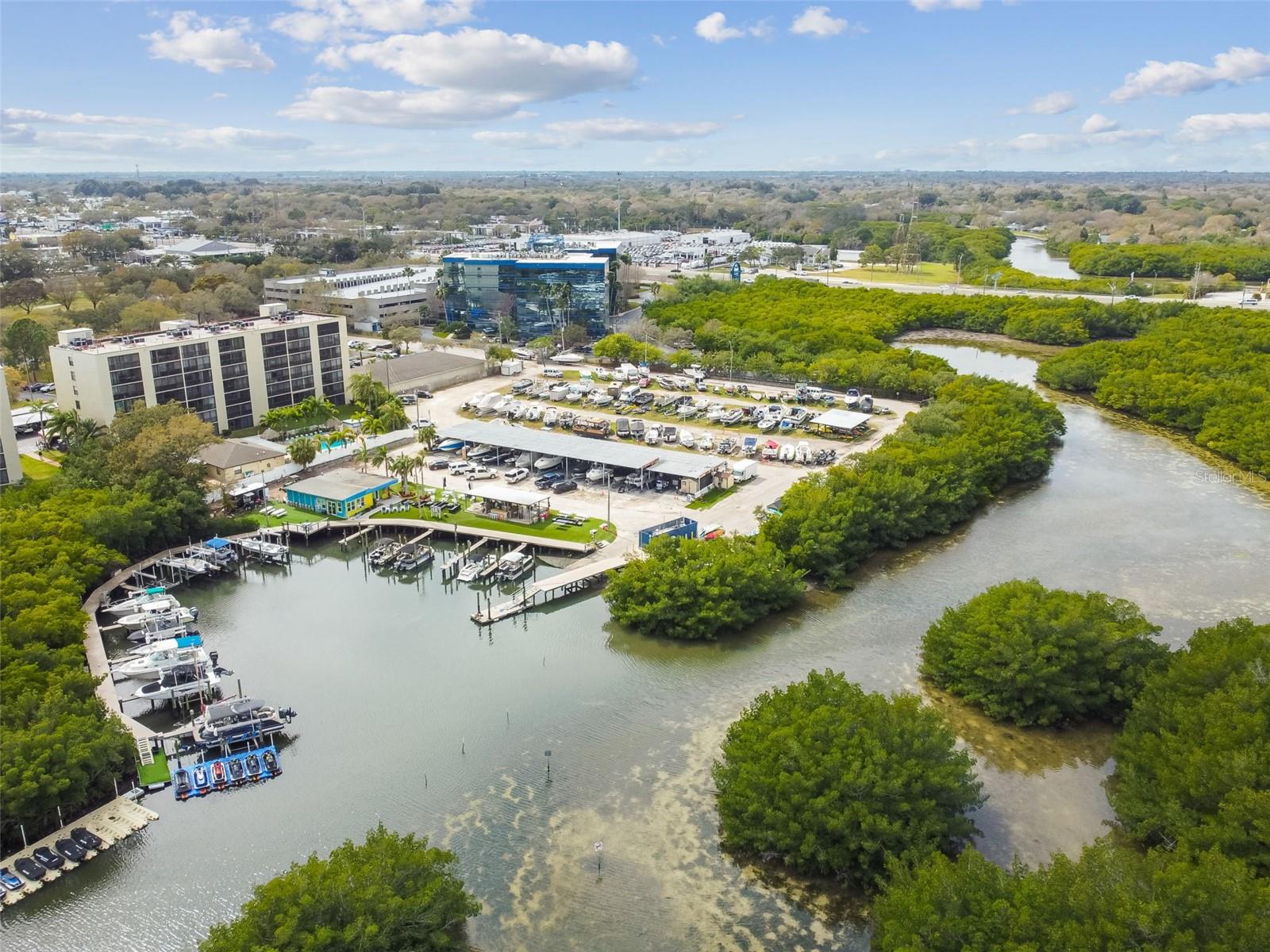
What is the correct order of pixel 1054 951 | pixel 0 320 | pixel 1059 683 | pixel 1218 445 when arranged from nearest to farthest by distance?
pixel 1054 951 < pixel 1059 683 < pixel 1218 445 < pixel 0 320

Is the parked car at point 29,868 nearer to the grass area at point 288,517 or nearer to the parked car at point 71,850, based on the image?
the parked car at point 71,850

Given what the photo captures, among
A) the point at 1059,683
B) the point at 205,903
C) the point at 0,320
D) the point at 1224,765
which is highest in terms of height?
the point at 0,320

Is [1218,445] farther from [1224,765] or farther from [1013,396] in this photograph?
[1224,765]

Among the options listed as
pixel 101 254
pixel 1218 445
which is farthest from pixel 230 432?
pixel 101 254

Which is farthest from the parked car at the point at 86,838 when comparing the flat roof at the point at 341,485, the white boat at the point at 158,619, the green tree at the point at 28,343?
the green tree at the point at 28,343

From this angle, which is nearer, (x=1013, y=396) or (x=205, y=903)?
(x=205, y=903)

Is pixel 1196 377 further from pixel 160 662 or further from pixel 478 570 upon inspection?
pixel 160 662
